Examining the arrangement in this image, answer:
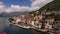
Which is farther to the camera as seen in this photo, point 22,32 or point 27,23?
point 27,23

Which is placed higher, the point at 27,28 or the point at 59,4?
→ the point at 59,4

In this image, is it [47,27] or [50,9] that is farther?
[50,9]

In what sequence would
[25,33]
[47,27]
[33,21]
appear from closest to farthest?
1. [25,33]
2. [47,27]
3. [33,21]

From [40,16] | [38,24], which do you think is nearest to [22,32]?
[38,24]

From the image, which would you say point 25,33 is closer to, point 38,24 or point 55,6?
point 38,24

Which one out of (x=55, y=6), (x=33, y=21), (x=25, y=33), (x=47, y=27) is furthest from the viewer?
(x=55, y=6)

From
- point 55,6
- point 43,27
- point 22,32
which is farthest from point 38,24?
point 55,6

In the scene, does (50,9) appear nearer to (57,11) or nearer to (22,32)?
(57,11)

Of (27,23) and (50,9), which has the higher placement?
(50,9)

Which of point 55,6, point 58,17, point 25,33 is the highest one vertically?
point 55,6
